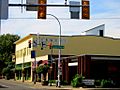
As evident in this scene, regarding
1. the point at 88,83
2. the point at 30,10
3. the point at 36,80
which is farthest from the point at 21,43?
the point at 30,10

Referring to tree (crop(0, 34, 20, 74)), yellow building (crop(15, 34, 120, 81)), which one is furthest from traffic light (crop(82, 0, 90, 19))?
tree (crop(0, 34, 20, 74))

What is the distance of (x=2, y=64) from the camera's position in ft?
398

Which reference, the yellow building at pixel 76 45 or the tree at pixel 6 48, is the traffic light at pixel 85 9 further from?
the tree at pixel 6 48

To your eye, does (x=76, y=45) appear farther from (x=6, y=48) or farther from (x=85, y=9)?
(x=85, y=9)

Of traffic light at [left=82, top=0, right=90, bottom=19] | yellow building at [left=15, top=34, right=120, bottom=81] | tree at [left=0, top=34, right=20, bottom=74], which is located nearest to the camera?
traffic light at [left=82, top=0, right=90, bottom=19]

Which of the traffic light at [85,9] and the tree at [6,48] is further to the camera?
the tree at [6,48]

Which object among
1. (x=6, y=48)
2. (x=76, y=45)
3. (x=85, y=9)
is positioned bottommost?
(x=6, y=48)

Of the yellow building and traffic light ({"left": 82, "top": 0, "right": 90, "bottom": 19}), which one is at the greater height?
traffic light ({"left": 82, "top": 0, "right": 90, "bottom": 19})

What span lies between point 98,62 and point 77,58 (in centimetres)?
314

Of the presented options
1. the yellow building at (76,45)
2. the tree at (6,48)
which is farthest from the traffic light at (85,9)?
the tree at (6,48)

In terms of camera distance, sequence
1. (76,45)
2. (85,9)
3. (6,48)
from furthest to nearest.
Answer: (6,48)
(76,45)
(85,9)

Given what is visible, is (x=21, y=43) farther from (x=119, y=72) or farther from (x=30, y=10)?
(x=30, y=10)

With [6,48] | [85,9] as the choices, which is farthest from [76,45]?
[85,9]

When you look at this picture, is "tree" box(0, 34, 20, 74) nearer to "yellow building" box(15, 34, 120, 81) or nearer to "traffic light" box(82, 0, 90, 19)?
"yellow building" box(15, 34, 120, 81)
